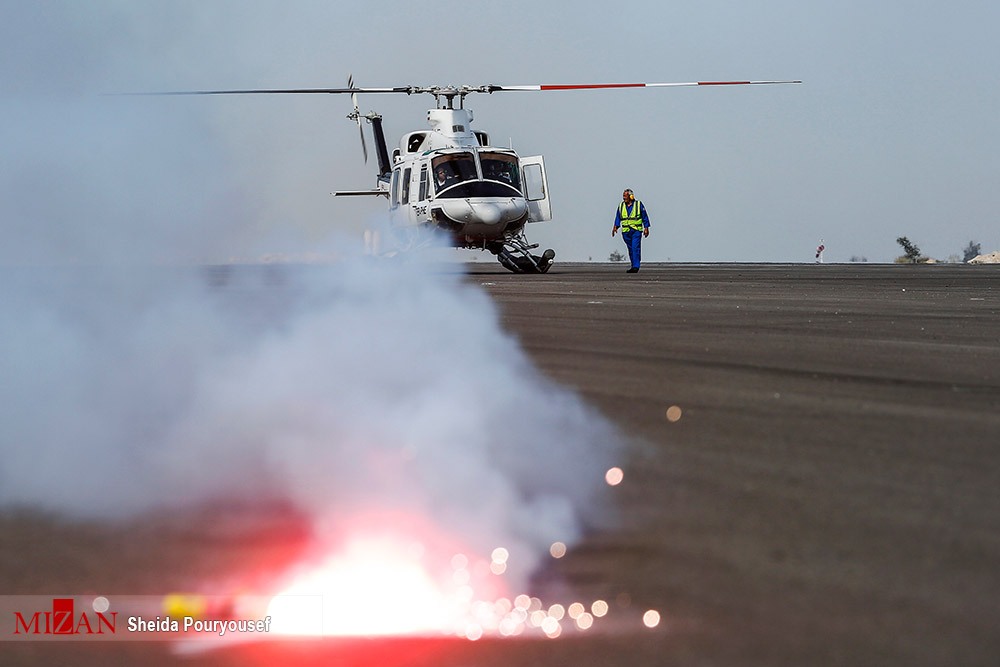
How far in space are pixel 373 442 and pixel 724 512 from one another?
1745 mm

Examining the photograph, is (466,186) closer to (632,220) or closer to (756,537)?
(632,220)

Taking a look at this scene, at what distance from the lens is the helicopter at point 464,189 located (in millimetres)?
25312

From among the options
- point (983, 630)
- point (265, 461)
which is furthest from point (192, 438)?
point (983, 630)

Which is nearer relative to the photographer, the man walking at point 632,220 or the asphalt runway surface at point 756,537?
the asphalt runway surface at point 756,537

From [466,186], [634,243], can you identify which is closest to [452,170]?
[466,186]

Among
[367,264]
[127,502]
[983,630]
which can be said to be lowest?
[983,630]

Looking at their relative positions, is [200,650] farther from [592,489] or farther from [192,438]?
[192,438]

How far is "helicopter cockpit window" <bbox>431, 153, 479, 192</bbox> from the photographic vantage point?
83.9 ft

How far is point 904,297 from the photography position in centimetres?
1708

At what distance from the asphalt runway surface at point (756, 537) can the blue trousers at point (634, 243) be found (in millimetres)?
19870

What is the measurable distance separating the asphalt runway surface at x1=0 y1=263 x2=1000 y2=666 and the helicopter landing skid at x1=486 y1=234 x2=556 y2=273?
18822 millimetres

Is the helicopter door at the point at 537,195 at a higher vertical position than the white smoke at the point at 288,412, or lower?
higher

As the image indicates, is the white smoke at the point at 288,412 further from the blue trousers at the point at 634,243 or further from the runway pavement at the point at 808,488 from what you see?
the blue trousers at the point at 634,243

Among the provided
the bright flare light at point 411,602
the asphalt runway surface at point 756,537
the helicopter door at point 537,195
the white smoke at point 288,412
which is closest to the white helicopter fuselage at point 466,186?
the helicopter door at point 537,195
